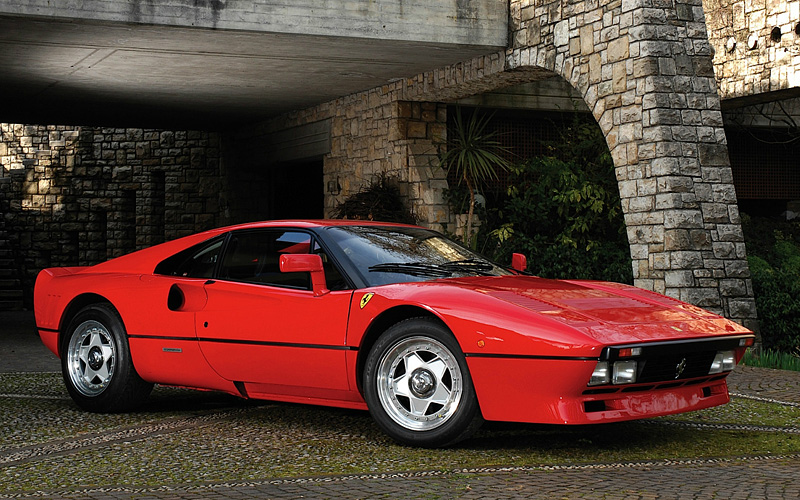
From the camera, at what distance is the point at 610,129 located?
1145 cm

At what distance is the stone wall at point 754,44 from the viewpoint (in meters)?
15.0

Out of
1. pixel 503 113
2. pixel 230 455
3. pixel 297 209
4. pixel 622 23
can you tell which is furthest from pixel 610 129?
pixel 297 209

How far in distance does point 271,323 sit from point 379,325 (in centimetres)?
76

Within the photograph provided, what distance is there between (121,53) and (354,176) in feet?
15.3

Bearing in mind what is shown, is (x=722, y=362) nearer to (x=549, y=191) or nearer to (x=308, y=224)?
(x=308, y=224)

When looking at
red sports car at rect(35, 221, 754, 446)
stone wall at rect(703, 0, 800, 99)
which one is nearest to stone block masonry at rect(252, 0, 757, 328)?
stone wall at rect(703, 0, 800, 99)

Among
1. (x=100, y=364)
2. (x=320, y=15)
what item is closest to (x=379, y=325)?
(x=100, y=364)

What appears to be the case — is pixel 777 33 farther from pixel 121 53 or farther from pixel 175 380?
pixel 175 380

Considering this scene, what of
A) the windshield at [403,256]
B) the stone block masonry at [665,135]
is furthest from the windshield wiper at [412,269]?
the stone block masonry at [665,135]

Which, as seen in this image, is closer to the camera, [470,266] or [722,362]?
[722,362]

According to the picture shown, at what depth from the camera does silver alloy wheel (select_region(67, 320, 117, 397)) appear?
694cm

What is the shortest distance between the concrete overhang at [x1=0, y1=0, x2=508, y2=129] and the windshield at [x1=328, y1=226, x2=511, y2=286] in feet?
19.8

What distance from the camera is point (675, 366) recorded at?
17.3 ft

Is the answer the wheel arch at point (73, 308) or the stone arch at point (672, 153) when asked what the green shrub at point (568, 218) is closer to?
the stone arch at point (672, 153)
